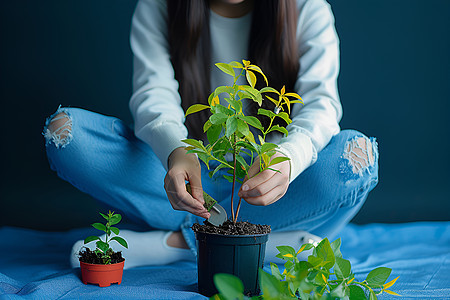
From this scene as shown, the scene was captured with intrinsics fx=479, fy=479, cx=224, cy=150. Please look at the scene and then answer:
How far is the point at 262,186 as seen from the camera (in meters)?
0.97

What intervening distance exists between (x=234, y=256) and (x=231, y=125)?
0.28 m

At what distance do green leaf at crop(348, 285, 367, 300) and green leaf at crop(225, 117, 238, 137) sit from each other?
34cm

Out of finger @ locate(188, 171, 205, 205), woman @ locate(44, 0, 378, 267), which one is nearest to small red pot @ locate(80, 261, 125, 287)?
woman @ locate(44, 0, 378, 267)

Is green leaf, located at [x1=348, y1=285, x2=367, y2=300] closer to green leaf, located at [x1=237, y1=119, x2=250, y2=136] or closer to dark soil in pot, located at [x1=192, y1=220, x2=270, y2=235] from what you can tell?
dark soil in pot, located at [x1=192, y1=220, x2=270, y2=235]

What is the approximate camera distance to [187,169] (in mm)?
1042

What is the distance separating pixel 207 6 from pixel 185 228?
0.69m

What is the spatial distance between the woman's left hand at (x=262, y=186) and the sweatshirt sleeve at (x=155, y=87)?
0.26 m

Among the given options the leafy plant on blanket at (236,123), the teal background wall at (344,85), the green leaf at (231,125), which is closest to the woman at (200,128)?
the leafy plant on blanket at (236,123)

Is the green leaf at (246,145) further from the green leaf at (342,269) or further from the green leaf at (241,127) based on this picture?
the green leaf at (342,269)

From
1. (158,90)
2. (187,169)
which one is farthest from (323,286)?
(158,90)

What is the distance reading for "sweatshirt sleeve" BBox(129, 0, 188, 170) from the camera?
1228 mm

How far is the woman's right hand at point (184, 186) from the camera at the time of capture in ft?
3.26

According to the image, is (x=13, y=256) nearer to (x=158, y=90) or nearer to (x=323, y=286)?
(x=158, y=90)

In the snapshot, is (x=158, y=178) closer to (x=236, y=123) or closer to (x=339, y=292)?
(x=236, y=123)
